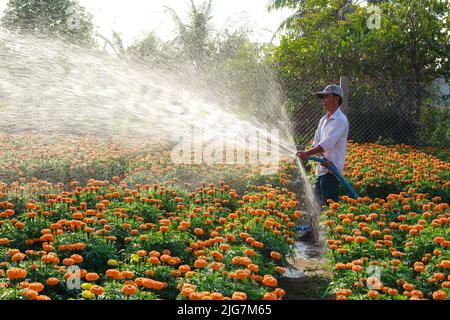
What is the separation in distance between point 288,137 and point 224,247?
6698mm

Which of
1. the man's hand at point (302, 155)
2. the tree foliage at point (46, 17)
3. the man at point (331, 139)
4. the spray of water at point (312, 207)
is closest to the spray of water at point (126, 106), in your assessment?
the spray of water at point (312, 207)

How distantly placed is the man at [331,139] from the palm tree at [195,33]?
44.4 ft

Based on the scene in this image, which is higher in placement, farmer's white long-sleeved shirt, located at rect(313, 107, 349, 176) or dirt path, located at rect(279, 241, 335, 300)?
farmer's white long-sleeved shirt, located at rect(313, 107, 349, 176)

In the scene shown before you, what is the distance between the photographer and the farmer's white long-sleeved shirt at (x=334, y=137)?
15.8 ft

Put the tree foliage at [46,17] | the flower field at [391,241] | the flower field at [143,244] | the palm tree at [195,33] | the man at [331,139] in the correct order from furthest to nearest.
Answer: the tree foliage at [46,17], the palm tree at [195,33], the man at [331,139], the flower field at [391,241], the flower field at [143,244]

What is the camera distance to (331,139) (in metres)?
4.80

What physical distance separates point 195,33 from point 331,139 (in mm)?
15003

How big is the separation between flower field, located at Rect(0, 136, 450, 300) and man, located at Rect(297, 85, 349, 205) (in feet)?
1.22

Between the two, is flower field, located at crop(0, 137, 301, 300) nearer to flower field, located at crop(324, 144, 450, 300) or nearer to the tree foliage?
flower field, located at crop(324, 144, 450, 300)

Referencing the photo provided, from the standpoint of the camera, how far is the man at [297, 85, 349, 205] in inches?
189

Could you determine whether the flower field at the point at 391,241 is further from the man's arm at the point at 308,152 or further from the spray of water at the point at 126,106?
the spray of water at the point at 126,106

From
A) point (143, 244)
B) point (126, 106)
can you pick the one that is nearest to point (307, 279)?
point (143, 244)

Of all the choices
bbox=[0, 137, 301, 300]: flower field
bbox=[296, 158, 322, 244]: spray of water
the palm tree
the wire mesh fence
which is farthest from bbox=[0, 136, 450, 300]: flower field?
the palm tree
